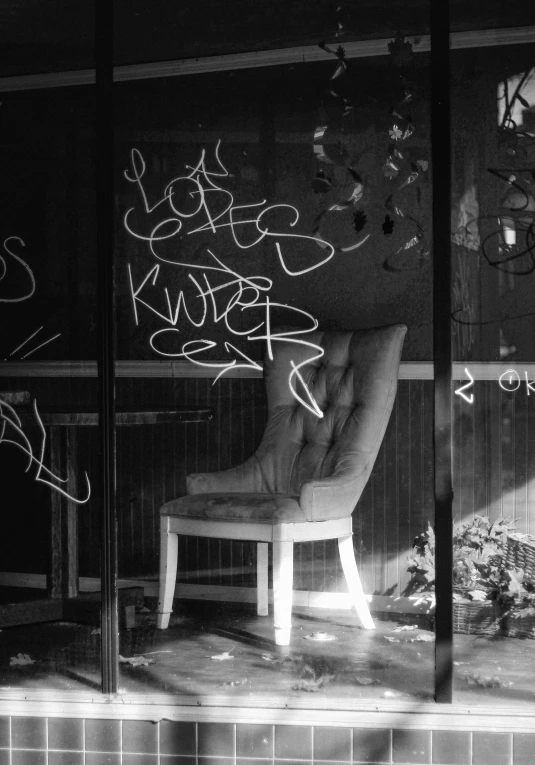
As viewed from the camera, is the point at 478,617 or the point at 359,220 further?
→ the point at 359,220

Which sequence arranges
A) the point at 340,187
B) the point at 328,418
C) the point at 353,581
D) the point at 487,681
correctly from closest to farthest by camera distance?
the point at 487,681
the point at 353,581
the point at 328,418
the point at 340,187

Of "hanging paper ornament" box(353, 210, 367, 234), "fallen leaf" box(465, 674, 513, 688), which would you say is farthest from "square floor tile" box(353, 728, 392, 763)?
"hanging paper ornament" box(353, 210, 367, 234)

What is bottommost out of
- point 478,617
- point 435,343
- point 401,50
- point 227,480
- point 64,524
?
point 478,617

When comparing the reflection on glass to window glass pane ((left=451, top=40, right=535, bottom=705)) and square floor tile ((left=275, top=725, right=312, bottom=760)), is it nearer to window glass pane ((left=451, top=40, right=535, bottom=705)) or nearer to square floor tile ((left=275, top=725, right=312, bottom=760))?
window glass pane ((left=451, top=40, right=535, bottom=705))

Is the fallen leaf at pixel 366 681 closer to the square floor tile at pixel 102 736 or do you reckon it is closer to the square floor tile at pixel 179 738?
the square floor tile at pixel 179 738

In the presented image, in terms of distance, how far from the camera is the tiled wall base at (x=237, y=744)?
275cm

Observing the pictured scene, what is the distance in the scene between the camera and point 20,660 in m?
3.43

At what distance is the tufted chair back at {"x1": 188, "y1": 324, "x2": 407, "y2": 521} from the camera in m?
3.96

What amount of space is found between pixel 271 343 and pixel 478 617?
1360mm

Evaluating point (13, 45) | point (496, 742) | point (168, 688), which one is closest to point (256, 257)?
point (13, 45)

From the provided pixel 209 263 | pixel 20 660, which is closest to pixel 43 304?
pixel 209 263

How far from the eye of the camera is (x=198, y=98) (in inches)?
182

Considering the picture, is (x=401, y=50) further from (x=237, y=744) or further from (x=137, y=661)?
(x=237, y=744)

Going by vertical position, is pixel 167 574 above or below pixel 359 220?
below
